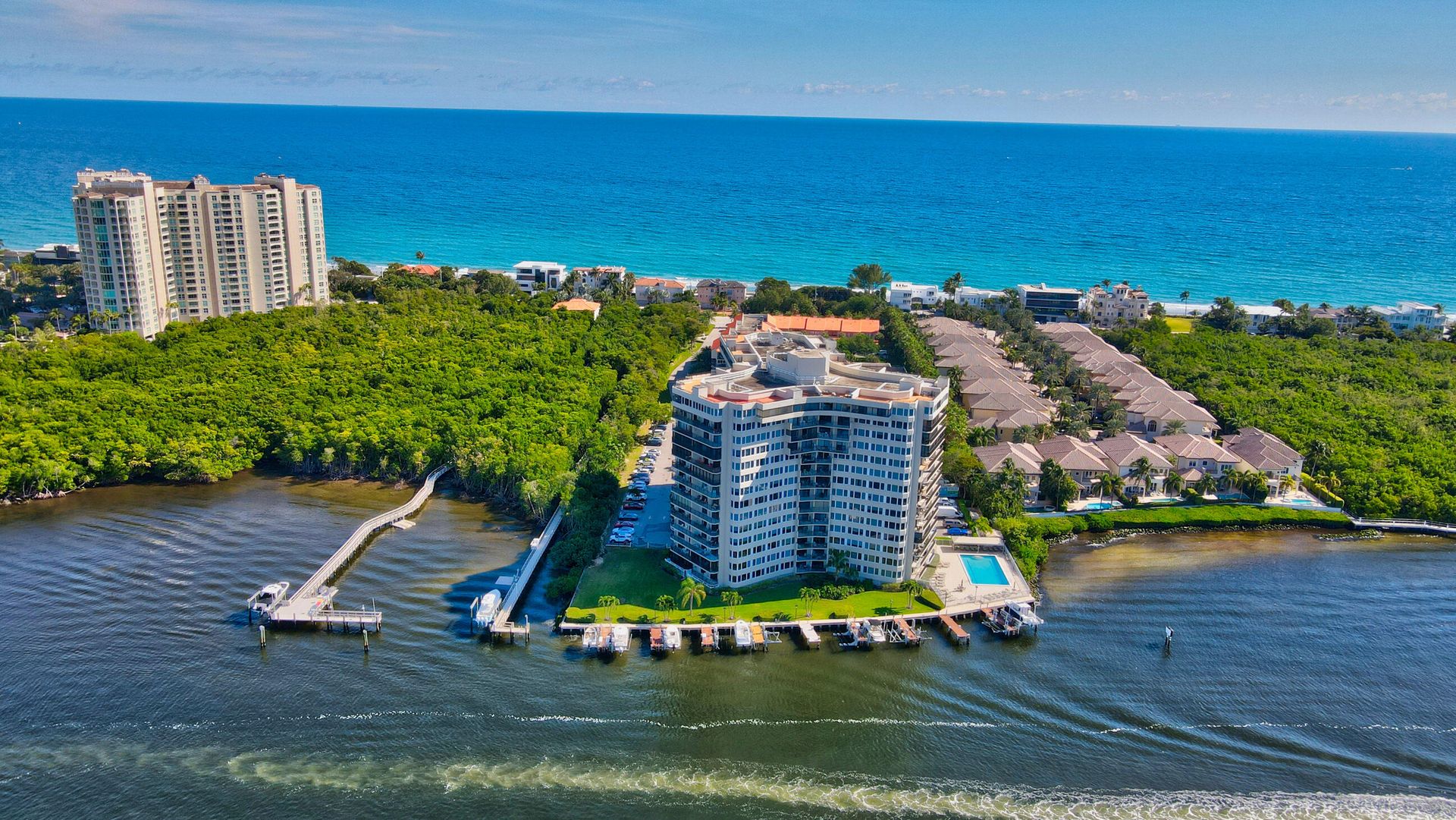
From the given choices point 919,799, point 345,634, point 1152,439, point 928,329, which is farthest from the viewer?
point 928,329

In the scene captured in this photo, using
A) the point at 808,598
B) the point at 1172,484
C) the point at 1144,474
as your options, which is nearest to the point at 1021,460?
the point at 1144,474

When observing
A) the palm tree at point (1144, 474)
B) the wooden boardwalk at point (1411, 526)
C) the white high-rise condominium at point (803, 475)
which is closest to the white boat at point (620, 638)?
the white high-rise condominium at point (803, 475)

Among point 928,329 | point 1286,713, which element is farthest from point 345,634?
point 928,329

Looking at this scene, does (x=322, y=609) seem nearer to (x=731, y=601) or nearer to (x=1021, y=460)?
A: (x=731, y=601)

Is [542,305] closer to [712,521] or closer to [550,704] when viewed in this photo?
[712,521]

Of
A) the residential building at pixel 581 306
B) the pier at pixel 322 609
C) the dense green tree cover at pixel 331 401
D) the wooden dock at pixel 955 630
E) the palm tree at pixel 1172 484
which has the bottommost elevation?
the wooden dock at pixel 955 630

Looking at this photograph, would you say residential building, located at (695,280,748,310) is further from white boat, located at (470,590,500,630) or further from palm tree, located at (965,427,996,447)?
white boat, located at (470,590,500,630)

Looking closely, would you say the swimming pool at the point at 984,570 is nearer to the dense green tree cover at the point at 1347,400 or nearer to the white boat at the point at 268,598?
the dense green tree cover at the point at 1347,400
